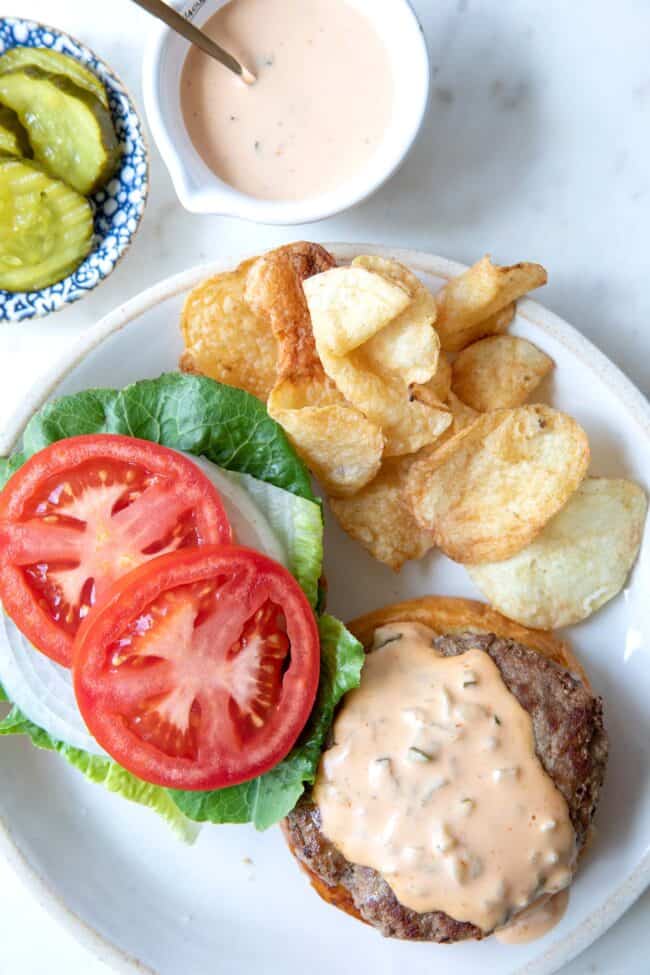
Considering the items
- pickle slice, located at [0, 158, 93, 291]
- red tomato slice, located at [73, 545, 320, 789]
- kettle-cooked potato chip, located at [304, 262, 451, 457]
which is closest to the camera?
red tomato slice, located at [73, 545, 320, 789]

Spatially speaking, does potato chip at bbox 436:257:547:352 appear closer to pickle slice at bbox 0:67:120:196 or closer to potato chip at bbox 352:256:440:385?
potato chip at bbox 352:256:440:385

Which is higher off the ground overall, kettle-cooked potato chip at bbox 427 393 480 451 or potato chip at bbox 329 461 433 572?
kettle-cooked potato chip at bbox 427 393 480 451

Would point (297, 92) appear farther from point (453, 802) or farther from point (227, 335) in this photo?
point (453, 802)

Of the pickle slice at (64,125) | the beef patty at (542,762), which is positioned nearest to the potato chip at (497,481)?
the beef patty at (542,762)

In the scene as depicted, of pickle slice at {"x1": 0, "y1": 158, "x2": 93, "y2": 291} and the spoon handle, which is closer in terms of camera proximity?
the spoon handle

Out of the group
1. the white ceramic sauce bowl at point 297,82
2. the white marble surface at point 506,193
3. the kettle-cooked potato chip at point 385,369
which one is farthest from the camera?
the white marble surface at point 506,193

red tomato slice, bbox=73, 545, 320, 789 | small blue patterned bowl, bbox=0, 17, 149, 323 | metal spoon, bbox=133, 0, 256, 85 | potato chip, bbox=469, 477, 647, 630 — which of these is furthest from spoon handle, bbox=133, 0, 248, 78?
potato chip, bbox=469, 477, 647, 630

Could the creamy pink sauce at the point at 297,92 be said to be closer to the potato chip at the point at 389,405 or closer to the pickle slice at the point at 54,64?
the pickle slice at the point at 54,64

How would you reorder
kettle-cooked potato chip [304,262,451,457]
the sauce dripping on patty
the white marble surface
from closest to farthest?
1. the sauce dripping on patty
2. kettle-cooked potato chip [304,262,451,457]
3. the white marble surface
